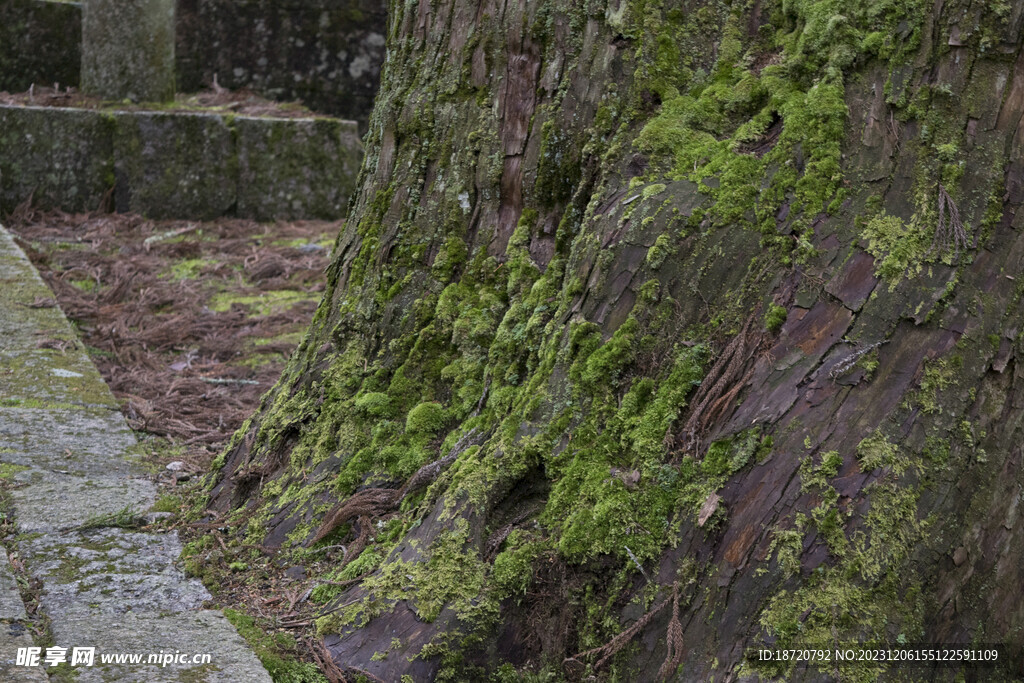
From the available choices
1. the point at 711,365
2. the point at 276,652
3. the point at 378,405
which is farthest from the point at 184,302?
the point at 711,365

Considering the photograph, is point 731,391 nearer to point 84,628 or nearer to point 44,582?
point 84,628

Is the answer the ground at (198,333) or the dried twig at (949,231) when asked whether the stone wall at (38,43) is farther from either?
the dried twig at (949,231)

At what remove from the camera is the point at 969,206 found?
1.94m

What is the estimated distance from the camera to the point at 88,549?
9.05 feet

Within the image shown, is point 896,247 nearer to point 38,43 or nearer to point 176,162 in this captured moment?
point 176,162

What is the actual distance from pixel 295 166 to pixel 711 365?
7.64 meters

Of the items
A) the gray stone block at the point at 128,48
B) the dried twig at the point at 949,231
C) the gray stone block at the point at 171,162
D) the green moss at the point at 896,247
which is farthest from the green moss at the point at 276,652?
the gray stone block at the point at 128,48

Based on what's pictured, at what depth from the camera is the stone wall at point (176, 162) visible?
8.36 meters

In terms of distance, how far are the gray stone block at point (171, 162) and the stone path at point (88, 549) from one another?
4.60 m

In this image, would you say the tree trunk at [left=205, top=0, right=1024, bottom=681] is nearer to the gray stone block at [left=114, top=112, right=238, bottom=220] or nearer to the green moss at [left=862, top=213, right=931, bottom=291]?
the green moss at [left=862, top=213, right=931, bottom=291]

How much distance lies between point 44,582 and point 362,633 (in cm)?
100

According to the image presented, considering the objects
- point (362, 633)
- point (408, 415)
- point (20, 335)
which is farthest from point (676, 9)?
point (20, 335)

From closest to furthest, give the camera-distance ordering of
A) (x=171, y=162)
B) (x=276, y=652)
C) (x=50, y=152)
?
(x=276, y=652), (x=50, y=152), (x=171, y=162)

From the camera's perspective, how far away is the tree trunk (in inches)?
74.5
